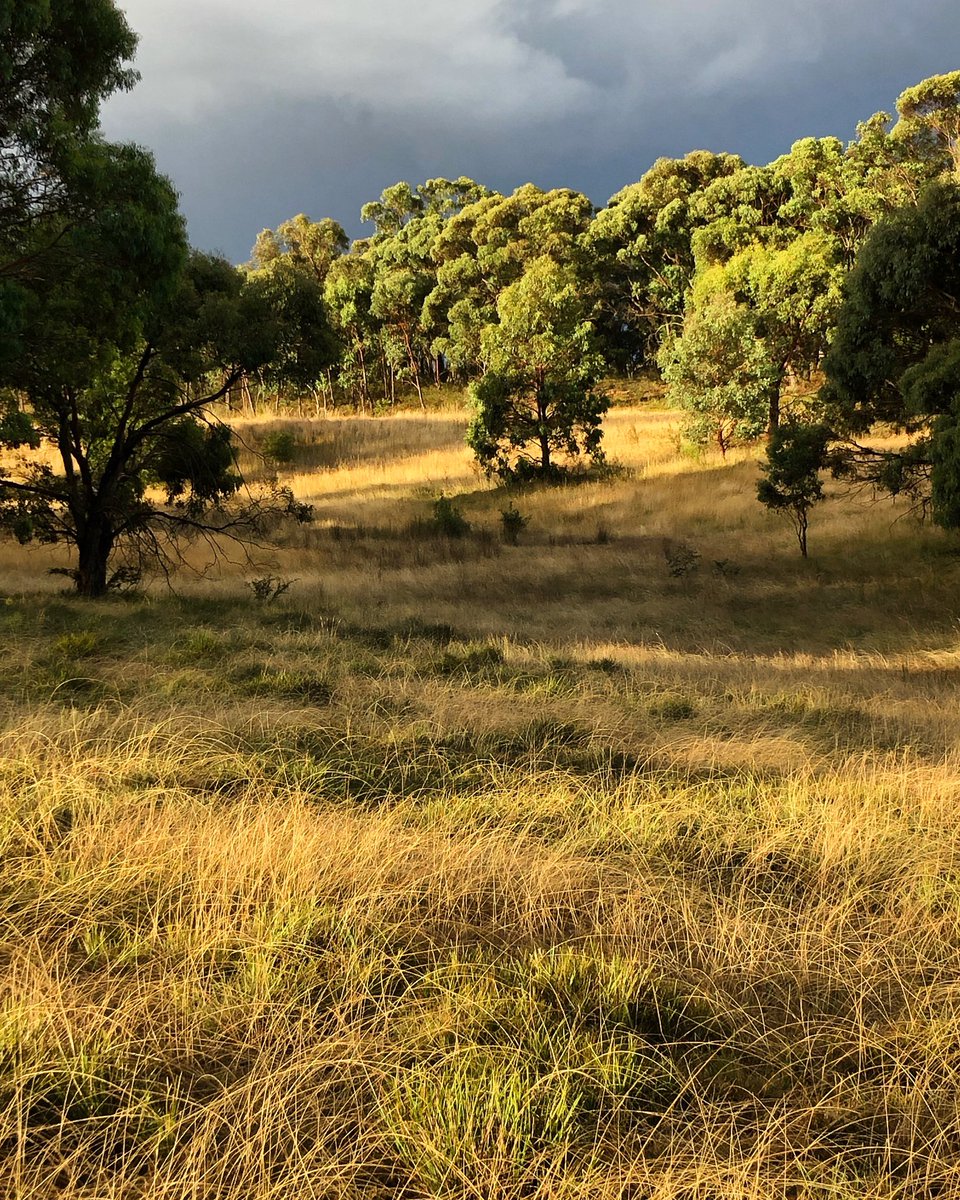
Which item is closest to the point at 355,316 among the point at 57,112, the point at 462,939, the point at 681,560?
the point at 681,560

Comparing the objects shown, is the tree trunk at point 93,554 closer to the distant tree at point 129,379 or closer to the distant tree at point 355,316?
the distant tree at point 129,379

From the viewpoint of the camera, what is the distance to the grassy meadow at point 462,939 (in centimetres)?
188

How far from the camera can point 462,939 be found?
2.76m

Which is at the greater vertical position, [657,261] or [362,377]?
[657,261]

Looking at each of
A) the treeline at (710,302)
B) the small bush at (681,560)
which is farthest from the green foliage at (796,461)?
the small bush at (681,560)

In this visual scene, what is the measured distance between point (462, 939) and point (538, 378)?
29.7 metres

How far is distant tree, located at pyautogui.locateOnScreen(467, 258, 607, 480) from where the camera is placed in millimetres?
29969

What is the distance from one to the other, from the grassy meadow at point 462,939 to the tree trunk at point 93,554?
7.29 meters

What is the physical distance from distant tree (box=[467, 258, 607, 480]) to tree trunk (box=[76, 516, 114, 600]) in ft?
62.3

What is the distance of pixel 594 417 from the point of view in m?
30.7

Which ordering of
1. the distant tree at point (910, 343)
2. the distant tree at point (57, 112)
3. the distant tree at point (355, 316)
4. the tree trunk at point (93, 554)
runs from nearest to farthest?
the distant tree at point (57, 112)
the distant tree at point (910, 343)
the tree trunk at point (93, 554)
the distant tree at point (355, 316)

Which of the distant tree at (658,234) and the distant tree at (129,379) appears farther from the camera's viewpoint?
the distant tree at (658,234)

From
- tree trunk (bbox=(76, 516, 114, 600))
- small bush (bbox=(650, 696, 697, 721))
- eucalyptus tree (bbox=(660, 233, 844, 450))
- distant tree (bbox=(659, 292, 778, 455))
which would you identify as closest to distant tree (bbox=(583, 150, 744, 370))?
eucalyptus tree (bbox=(660, 233, 844, 450))

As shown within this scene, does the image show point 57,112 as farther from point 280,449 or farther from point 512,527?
point 280,449
